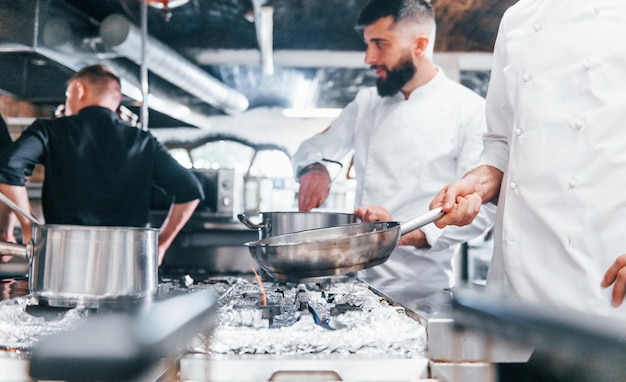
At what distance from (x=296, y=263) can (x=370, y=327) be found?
6.5 inches

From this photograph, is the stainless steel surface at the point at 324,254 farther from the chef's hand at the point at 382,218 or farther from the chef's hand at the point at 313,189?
the chef's hand at the point at 313,189

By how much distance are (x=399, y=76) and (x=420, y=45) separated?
14cm

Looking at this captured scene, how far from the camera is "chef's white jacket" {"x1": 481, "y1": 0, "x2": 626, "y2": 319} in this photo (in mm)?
1000

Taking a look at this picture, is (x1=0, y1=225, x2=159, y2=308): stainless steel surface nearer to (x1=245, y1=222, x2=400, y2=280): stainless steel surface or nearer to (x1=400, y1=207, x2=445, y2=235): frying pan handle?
(x1=245, y1=222, x2=400, y2=280): stainless steel surface

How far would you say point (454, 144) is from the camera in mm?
1798

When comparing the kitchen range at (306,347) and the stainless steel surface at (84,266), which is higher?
the stainless steel surface at (84,266)

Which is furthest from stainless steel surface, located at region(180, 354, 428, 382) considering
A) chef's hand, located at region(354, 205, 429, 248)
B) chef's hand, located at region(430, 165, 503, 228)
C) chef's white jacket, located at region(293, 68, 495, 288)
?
chef's white jacket, located at region(293, 68, 495, 288)

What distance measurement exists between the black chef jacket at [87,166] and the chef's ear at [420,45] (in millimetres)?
1195

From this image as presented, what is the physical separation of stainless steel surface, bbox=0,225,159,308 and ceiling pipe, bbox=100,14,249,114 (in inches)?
105

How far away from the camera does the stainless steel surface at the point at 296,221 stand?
118cm

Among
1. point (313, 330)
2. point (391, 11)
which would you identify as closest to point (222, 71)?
point (391, 11)

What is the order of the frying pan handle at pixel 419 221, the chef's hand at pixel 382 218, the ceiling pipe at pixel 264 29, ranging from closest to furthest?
the frying pan handle at pixel 419 221, the chef's hand at pixel 382 218, the ceiling pipe at pixel 264 29

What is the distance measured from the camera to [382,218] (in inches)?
53.5

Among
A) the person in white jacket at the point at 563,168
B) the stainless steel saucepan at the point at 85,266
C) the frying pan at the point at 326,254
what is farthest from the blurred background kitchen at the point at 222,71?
the stainless steel saucepan at the point at 85,266
